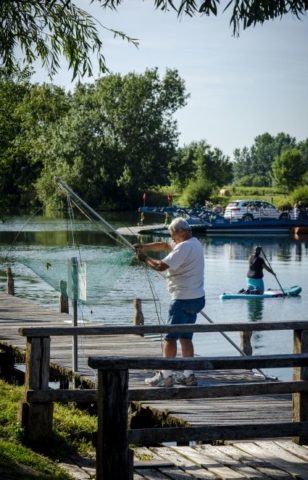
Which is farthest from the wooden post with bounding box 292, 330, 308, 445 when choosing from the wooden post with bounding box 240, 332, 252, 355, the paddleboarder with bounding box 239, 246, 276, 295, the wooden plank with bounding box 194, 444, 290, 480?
the paddleboarder with bounding box 239, 246, 276, 295

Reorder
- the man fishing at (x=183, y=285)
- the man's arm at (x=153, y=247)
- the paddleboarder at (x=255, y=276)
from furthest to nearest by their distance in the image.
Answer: the paddleboarder at (x=255, y=276)
the man's arm at (x=153, y=247)
the man fishing at (x=183, y=285)

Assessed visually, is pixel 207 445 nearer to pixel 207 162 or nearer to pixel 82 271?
pixel 82 271

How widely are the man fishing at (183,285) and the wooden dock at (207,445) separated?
20.7 inches

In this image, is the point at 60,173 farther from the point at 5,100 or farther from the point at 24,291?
the point at 5,100

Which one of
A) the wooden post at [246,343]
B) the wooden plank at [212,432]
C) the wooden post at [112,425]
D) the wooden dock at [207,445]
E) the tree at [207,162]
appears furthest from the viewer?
the tree at [207,162]

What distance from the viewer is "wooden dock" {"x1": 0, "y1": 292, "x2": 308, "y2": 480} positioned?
303 inches

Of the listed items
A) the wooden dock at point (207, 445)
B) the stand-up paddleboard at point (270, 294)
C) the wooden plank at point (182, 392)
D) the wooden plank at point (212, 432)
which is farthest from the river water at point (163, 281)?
the wooden plank at point (212, 432)

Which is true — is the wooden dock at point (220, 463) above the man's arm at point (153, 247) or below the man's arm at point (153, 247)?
below

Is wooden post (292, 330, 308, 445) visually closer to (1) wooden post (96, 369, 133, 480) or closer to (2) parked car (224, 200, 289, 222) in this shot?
(1) wooden post (96, 369, 133, 480)

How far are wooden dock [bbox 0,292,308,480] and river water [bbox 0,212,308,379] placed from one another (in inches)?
32.6

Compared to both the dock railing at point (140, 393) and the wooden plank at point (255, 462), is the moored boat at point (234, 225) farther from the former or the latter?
the wooden plank at point (255, 462)

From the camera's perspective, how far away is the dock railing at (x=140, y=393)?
259 inches

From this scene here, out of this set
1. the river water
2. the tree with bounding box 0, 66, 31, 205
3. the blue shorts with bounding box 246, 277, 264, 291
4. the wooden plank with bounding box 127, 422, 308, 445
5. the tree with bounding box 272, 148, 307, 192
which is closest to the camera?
the wooden plank with bounding box 127, 422, 308, 445

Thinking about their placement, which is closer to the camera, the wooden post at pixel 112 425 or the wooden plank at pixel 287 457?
the wooden post at pixel 112 425
